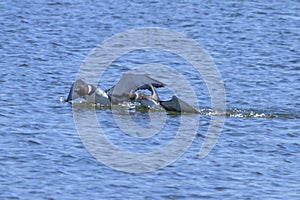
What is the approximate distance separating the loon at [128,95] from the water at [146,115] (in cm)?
32

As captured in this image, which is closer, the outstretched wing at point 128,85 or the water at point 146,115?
the water at point 146,115

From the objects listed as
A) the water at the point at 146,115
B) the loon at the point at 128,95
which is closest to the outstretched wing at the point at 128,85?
the loon at the point at 128,95

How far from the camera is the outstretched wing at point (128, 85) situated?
1638 centimetres

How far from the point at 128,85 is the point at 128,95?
211 mm

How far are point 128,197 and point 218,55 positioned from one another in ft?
30.1

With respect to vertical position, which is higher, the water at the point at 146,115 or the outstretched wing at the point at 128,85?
the outstretched wing at the point at 128,85

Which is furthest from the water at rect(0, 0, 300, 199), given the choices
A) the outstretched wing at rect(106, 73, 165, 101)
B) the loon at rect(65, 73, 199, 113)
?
the outstretched wing at rect(106, 73, 165, 101)

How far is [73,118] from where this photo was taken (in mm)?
15750

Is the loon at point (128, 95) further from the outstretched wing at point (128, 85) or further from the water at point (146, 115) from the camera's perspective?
the water at point (146, 115)

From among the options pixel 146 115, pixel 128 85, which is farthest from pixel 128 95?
pixel 146 115

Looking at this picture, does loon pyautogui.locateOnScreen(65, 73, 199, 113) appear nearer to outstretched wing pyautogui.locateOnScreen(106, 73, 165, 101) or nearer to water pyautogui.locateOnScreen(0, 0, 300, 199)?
outstretched wing pyautogui.locateOnScreen(106, 73, 165, 101)

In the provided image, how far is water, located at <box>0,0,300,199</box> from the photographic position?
12.7m

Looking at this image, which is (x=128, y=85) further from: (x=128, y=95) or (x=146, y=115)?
(x=146, y=115)

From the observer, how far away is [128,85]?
16469 mm
